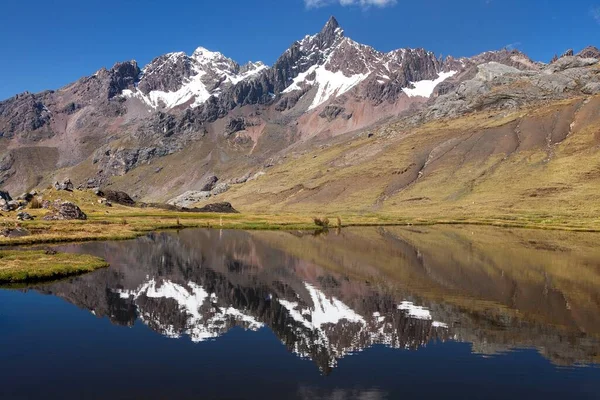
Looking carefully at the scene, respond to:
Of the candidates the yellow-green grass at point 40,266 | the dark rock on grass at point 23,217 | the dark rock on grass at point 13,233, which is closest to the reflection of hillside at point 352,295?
the yellow-green grass at point 40,266

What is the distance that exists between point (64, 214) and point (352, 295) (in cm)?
10480

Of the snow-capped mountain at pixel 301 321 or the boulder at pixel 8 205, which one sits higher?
the boulder at pixel 8 205

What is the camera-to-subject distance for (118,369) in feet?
91.8

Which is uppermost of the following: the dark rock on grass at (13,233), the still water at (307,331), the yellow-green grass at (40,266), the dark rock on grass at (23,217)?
the dark rock on grass at (23,217)

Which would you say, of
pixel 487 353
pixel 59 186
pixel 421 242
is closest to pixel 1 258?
pixel 487 353

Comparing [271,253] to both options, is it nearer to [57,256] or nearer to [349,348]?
[57,256]

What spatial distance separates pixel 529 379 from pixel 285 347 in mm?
14863

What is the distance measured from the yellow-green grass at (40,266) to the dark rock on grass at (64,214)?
228 ft

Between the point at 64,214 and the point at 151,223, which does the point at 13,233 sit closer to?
the point at 151,223

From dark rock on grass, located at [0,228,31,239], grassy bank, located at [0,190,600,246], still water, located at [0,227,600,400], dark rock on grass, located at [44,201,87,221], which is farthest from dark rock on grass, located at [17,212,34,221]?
still water, located at [0,227,600,400]

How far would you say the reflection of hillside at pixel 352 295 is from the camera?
3566 cm

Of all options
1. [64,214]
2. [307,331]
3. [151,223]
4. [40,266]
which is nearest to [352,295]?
[307,331]

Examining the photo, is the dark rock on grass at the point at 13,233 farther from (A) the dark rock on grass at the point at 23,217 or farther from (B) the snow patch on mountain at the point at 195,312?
(B) the snow patch on mountain at the point at 195,312

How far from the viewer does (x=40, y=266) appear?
54531 millimetres
